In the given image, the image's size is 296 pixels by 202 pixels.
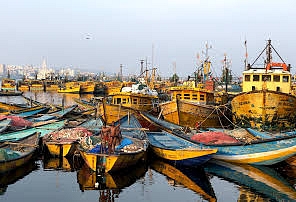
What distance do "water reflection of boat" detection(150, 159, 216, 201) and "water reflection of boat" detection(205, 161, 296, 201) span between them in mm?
772

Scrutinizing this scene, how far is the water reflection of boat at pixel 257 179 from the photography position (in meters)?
12.7

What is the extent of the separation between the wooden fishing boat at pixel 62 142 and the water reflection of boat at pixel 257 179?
5940 mm

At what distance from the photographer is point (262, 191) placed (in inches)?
511

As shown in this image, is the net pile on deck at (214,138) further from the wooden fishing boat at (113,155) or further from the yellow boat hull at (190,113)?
the yellow boat hull at (190,113)

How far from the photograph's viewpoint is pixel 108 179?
1342cm

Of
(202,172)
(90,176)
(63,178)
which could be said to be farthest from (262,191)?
(63,178)

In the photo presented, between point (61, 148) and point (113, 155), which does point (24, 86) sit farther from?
point (113, 155)

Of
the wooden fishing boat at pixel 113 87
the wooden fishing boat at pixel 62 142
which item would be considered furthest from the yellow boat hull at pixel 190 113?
the wooden fishing boat at pixel 113 87

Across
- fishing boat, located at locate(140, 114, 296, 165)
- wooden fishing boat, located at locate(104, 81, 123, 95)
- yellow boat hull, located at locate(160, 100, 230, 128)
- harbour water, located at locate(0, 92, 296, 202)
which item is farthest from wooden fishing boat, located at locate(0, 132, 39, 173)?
wooden fishing boat, located at locate(104, 81, 123, 95)

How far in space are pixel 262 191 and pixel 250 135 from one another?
529 centimetres

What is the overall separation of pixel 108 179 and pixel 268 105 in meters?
11.6

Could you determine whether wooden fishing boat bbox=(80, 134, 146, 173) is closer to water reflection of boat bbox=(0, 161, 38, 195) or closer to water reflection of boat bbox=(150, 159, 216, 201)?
water reflection of boat bbox=(150, 159, 216, 201)

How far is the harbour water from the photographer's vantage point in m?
12.3

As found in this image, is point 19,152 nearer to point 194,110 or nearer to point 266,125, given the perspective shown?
point 194,110
